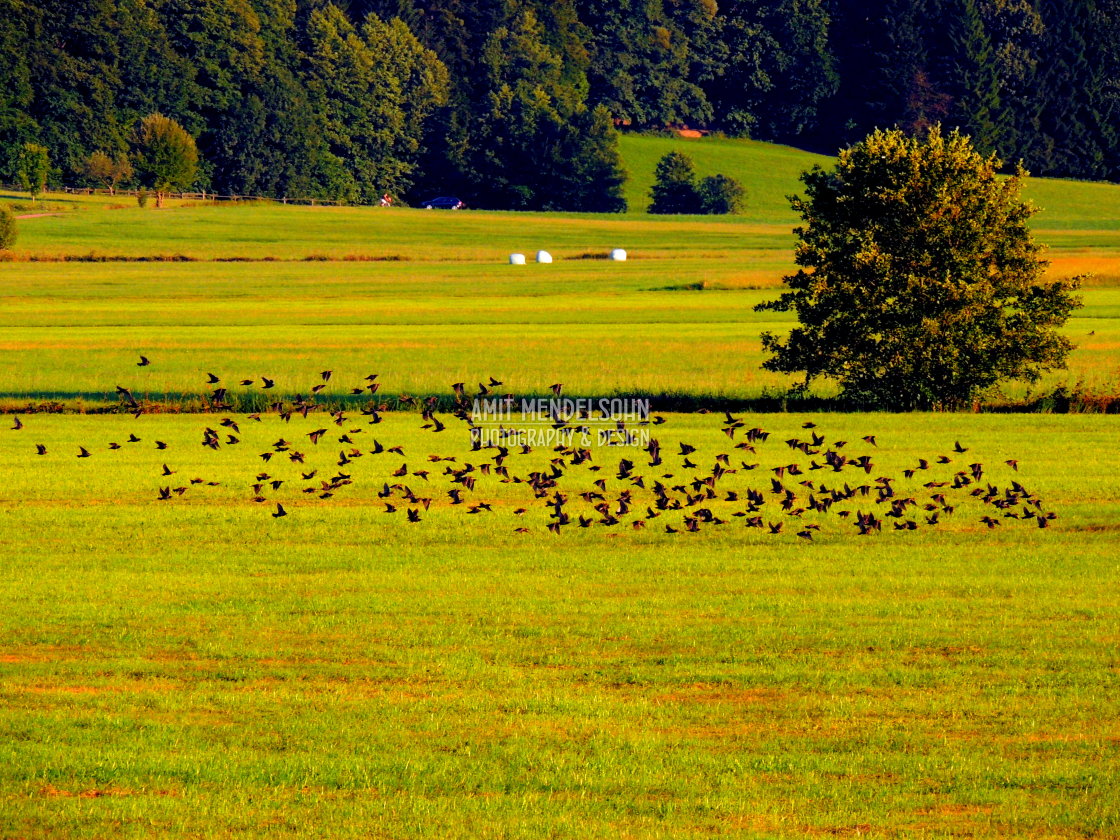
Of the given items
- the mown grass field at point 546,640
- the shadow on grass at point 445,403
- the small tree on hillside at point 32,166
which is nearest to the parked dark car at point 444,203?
the small tree on hillside at point 32,166

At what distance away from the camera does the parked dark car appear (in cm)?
18688

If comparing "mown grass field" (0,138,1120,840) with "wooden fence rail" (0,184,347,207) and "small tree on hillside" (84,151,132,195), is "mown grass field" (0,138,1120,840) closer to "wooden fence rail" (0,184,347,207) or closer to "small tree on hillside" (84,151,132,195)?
"small tree on hillside" (84,151,132,195)

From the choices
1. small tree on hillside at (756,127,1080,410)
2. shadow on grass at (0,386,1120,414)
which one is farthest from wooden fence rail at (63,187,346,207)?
small tree on hillside at (756,127,1080,410)

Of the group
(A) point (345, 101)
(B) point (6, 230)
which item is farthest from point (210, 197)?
(B) point (6, 230)

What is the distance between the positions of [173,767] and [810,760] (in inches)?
178

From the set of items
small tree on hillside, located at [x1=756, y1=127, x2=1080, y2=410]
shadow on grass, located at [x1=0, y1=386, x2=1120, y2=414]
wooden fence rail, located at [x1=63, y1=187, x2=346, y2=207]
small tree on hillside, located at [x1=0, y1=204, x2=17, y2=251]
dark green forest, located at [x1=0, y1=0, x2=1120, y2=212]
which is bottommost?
shadow on grass, located at [x1=0, y1=386, x2=1120, y2=414]

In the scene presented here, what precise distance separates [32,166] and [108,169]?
1318cm

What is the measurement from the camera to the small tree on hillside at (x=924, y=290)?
122ft

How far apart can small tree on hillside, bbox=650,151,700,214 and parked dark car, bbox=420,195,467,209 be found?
22845 millimetres

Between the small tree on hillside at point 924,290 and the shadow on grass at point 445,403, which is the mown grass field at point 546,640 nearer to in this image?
the shadow on grass at point 445,403

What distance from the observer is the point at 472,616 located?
16.3m

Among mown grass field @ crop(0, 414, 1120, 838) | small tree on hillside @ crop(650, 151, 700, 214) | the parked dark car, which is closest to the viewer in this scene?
mown grass field @ crop(0, 414, 1120, 838)

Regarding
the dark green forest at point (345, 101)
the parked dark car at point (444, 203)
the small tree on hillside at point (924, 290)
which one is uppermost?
the dark green forest at point (345, 101)

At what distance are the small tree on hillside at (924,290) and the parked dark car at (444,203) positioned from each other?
149981 millimetres
